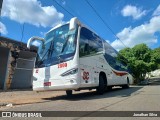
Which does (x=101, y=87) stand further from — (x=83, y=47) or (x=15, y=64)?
(x=15, y=64)

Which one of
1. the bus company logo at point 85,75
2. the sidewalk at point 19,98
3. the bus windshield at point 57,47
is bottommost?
the sidewalk at point 19,98

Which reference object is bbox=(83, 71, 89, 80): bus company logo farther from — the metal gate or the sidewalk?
the metal gate

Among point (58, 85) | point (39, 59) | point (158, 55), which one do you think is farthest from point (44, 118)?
point (158, 55)

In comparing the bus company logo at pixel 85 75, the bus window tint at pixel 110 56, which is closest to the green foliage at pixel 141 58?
the bus window tint at pixel 110 56

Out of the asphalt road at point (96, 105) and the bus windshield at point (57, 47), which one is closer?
the asphalt road at point (96, 105)

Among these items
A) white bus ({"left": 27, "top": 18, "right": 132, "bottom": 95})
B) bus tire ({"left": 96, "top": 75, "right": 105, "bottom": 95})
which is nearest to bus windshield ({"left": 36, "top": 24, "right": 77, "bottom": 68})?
white bus ({"left": 27, "top": 18, "right": 132, "bottom": 95})

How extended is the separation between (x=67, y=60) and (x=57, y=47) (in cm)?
90

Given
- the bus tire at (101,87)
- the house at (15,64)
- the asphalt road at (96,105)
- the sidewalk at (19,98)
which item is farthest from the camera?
the house at (15,64)

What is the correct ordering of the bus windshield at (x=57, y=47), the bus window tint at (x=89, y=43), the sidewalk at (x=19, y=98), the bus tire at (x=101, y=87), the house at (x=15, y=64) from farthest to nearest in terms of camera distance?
1. the house at (x=15, y=64)
2. the bus tire at (x=101, y=87)
3. the bus window tint at (x=89, y=43)
4. the bus windshield at (x=57, y=47)
5. the sidewalk at (x=19, y=98)

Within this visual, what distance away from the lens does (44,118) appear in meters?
5.35

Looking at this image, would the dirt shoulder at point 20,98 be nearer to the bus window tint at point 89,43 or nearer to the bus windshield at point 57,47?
the bus windshield at point 57,47

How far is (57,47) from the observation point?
976 centimetres

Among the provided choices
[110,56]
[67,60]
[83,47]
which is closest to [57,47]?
[67,60]

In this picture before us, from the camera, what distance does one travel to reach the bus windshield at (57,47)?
371 inches
